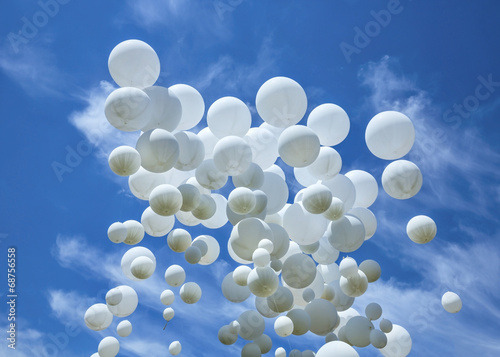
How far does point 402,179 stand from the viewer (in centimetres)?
580

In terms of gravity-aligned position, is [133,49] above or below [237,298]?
above

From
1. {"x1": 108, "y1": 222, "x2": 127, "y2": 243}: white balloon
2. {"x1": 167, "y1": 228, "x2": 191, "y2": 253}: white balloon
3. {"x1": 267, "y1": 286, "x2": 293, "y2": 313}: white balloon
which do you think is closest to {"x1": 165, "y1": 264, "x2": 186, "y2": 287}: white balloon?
{"x1": 167, "y1": 228, "x2": 191, "y2": 253}: white balloon

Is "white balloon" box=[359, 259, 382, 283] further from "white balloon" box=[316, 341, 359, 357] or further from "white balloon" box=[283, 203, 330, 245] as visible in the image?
"white balloon" box=[316, 341, 359, 357]

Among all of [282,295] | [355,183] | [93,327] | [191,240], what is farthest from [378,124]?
[93,327]

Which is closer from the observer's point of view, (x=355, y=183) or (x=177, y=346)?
(x=355, y=183)

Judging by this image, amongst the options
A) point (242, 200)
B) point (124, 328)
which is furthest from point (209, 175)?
point (124, 328)

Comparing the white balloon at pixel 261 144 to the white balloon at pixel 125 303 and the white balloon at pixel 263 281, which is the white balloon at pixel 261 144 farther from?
the white balloon at pixel 125 303

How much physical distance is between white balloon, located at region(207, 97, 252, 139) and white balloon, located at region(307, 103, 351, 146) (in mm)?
866

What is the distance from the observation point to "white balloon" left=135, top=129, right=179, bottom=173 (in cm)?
523

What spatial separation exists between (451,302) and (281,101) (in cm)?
360

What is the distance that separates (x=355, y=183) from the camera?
636 centimetres

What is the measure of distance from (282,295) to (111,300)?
2.23m

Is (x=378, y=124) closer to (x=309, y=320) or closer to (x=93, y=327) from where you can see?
(x=309, y=320)

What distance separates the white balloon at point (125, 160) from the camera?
524 centimetres
